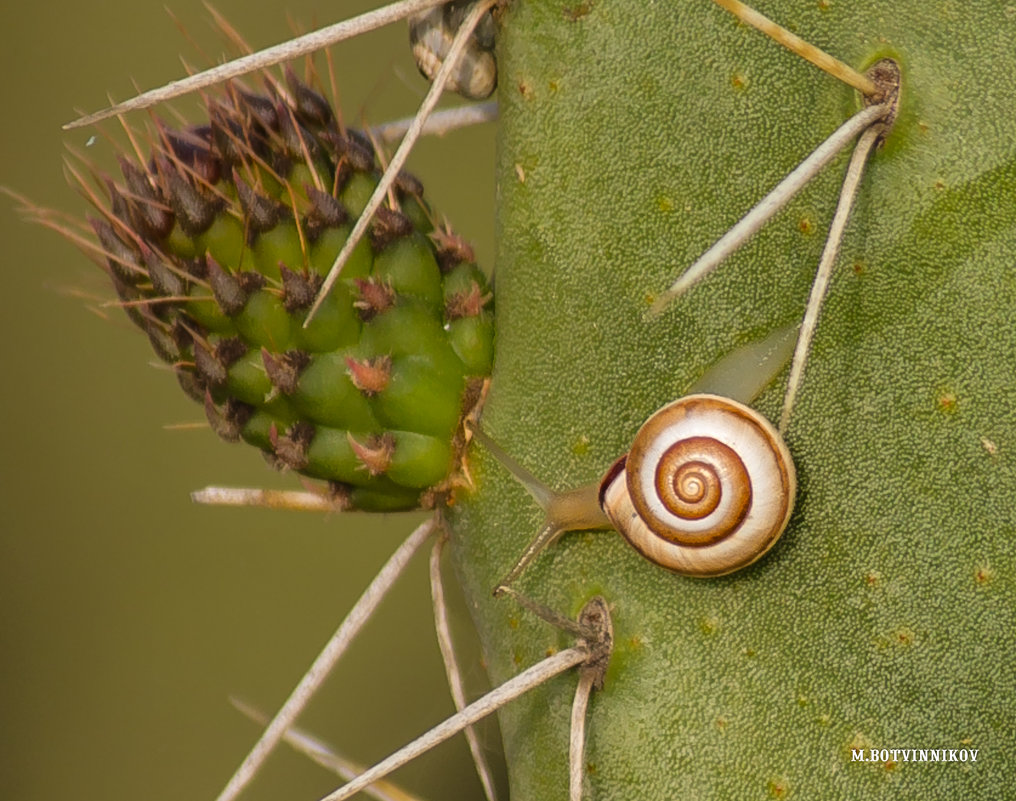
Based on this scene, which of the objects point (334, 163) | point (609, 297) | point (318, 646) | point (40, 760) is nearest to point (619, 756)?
point (609, 297)

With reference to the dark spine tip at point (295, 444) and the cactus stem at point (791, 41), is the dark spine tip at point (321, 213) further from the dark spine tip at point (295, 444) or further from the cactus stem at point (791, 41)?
the cactus stem at point (791, 41)

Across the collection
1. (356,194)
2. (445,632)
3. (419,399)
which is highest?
(356,194)

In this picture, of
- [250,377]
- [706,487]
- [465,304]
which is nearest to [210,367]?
[250,377]

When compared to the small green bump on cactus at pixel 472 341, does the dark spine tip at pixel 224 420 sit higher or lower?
lower

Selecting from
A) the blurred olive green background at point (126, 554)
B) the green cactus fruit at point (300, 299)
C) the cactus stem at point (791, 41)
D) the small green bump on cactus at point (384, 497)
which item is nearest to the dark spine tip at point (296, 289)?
the green cactus fruit at point (300, 299)

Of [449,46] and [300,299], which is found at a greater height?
[449,46]

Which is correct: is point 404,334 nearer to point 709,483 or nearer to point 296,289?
point 296,289

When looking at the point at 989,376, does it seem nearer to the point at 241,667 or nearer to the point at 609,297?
the point at 609,297

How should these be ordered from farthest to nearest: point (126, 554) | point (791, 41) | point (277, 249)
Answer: point (126, 554) → point (277, 249) → point (791, 41)
